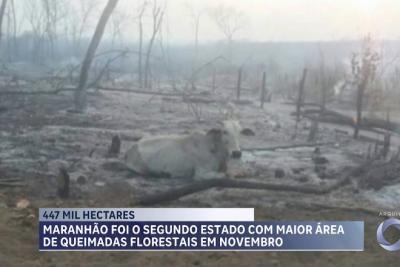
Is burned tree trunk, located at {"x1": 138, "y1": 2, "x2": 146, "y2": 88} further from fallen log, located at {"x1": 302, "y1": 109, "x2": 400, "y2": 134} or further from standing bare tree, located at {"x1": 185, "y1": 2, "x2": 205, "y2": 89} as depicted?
fallen log, located at {"x1": 302, "y1": 109, "x2": 400, "y2": 134}

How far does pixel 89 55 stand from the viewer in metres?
3.81

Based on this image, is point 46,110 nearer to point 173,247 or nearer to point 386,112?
point 173,247

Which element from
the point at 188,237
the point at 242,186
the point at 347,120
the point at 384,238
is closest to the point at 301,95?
the point at 347,120

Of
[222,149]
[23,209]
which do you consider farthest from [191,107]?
[23,209]

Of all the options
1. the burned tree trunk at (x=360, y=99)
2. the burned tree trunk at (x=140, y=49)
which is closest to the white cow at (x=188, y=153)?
the burned tree trunk at (x=140, y=49)

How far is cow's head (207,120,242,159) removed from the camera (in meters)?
3.77

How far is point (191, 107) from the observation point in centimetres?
382

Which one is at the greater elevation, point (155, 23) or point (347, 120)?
point (155, 23)

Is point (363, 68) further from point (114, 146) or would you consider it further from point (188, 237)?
point (114, 146)

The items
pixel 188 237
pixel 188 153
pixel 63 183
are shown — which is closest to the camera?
pixel 188 237

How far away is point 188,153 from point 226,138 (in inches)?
10.3

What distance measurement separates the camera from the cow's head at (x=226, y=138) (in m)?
3.77

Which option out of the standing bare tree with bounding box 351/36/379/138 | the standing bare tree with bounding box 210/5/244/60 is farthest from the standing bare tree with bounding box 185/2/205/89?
the standing bare tree with bounding box 351/36/379/138

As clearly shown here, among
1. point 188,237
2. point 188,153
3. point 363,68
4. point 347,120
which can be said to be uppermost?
point 363,68
